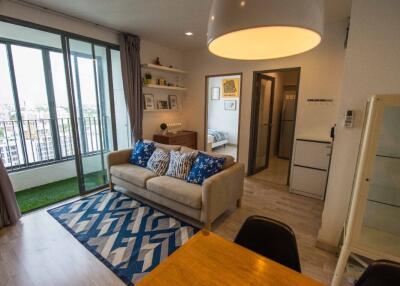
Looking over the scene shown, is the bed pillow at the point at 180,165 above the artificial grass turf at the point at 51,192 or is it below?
above

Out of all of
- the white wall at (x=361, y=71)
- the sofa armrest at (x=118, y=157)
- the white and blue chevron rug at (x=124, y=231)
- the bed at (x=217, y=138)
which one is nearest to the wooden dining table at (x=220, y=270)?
the white and blue chevron rug at (x=124, y=231)

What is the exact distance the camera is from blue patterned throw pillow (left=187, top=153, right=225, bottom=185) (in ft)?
8.18

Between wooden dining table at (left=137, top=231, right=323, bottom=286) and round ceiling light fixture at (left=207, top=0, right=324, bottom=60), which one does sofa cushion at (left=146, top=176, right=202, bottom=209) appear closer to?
wooden dining table at (left=137, top=231, right=323, bottom=286)

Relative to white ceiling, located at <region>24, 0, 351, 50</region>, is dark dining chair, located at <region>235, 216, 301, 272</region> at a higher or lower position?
lower

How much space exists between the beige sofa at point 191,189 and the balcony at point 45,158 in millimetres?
607

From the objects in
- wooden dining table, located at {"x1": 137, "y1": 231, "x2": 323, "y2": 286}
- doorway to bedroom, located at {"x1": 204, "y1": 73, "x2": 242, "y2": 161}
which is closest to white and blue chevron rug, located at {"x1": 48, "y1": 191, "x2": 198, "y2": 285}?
wooden dining table, located at {"x1": 137, "y1": 231, "x2": 323, "y2": 286}

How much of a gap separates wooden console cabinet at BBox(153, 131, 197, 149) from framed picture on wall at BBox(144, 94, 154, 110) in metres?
0.61

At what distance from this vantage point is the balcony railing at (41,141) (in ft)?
10.9

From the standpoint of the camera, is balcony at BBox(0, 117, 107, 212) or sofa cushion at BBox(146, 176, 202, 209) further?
balcony at BBox(0, 117, 107, 212)

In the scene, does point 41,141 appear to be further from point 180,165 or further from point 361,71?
point 361,71

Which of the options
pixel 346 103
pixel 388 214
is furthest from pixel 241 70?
pixel 388 214

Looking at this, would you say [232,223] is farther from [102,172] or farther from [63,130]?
[63,130]

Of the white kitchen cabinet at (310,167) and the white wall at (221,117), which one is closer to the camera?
the white kitchen cabinet at (310,167)

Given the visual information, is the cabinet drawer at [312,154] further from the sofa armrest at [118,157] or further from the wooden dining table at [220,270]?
the sofa armrest at [118,157]
